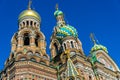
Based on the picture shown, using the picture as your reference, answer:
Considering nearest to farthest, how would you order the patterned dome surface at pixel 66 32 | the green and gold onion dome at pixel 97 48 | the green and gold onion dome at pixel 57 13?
the patterned dome surface at pixel 66 32 → the green and gold onion dome at pixel 97 48 → the green and gold onion dome at pixel 57 13

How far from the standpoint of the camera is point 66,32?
92.9 ft

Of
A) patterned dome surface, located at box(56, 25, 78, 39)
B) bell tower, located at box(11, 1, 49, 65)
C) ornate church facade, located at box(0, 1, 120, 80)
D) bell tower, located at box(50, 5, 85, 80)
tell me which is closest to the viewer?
ornate church facade, located at box(0, 1, 120, 80)

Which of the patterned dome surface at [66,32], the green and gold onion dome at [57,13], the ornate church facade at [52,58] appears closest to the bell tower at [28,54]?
the ornate church facade at [52,58]

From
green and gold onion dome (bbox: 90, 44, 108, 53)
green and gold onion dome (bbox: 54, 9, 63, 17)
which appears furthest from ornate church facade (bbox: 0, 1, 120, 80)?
green and gold onion dome (bbox: 54, 9, 63, 17)

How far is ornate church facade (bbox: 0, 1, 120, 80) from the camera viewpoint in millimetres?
22219

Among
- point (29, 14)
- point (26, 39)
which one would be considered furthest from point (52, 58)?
point (29, 14)

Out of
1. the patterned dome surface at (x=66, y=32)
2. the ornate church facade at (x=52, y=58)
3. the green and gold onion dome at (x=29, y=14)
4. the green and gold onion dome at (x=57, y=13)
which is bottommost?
the ornate church facade at (x=52, y=58)

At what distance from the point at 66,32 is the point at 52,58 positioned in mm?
3162

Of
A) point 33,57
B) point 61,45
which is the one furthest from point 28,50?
point 61,45

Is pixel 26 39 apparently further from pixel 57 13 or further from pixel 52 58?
pixel 57 13

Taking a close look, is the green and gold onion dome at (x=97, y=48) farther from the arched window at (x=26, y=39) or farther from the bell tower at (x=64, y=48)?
the arched window at (x=26, y=39)

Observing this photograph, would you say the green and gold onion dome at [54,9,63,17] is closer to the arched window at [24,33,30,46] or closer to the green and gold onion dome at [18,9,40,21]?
the green and gold onion dome at [18,9,40,21]

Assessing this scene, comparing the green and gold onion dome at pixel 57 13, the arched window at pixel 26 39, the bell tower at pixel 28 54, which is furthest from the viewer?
the green and gold onion dome at pixel 57 13

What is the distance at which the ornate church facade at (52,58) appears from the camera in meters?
22.2
